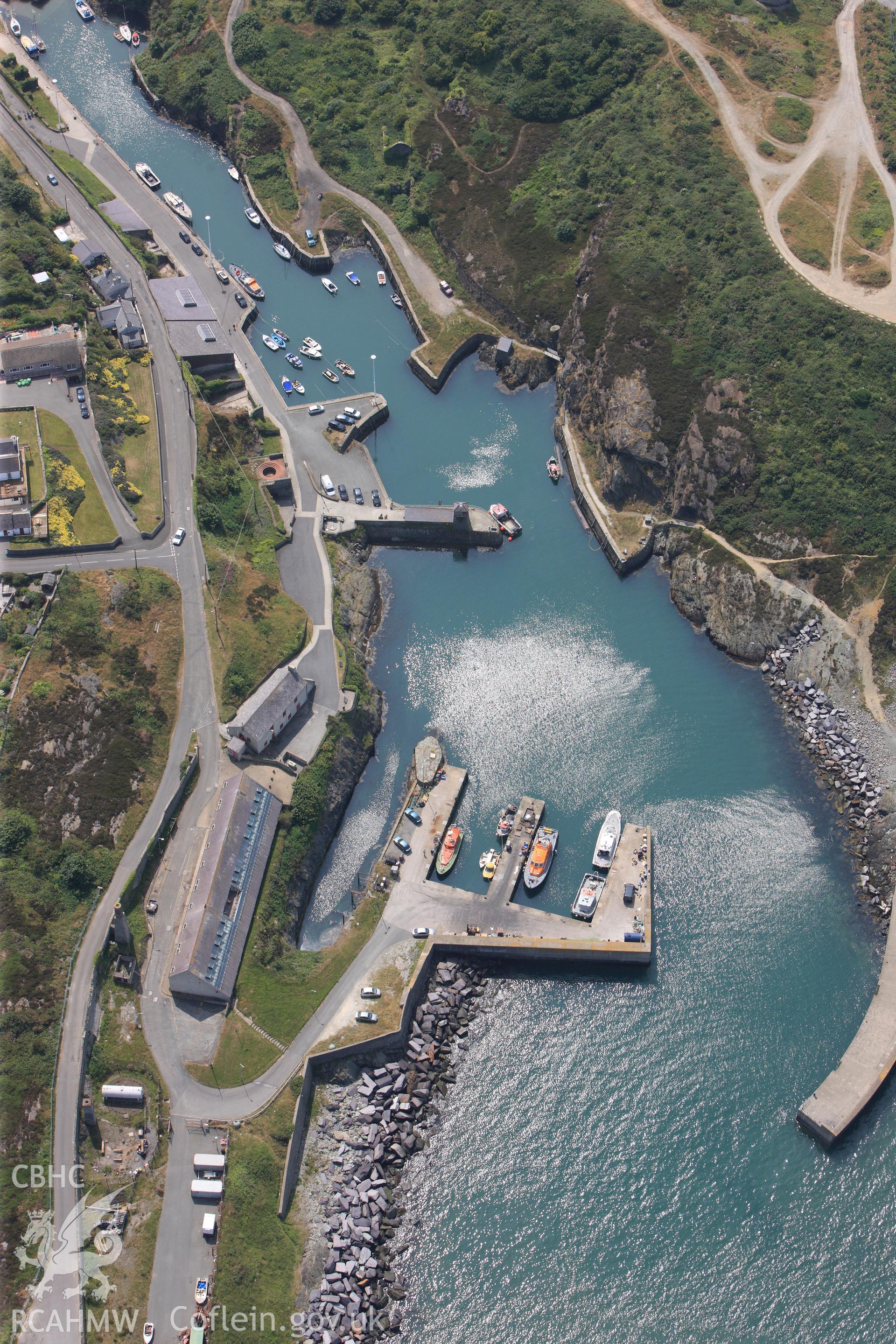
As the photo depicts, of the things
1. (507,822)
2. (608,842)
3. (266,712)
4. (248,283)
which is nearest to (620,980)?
(608,842)

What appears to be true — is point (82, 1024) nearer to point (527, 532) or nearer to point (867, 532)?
point (527, 532)

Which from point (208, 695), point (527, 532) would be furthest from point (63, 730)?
point (527, 532)

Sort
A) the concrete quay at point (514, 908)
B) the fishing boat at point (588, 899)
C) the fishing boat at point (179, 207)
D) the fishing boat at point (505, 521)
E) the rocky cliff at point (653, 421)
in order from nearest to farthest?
1. the concrete quay at point (514, 908)
2. the fishing boat at point (588, 899)
3. the rocky cliff at point (653, 421)
4. the fishing boat at point (505, 521)
5. the fishing boat at point (179, 207)

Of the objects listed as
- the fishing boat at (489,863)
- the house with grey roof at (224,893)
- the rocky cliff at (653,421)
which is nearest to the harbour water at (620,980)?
the fishing boat at (489,863)

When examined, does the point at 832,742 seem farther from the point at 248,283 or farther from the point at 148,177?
the point at 148,177

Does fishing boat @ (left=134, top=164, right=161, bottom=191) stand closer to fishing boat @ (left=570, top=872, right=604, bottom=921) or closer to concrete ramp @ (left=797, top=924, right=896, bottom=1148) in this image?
fishing boat @ (left=570, top=872, right=604, bottom=921)

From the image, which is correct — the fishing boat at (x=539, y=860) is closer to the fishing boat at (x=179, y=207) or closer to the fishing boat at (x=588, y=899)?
the fishing boat at (x=588, y=899)

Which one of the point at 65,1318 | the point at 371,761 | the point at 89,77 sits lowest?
the point at 65,1318
